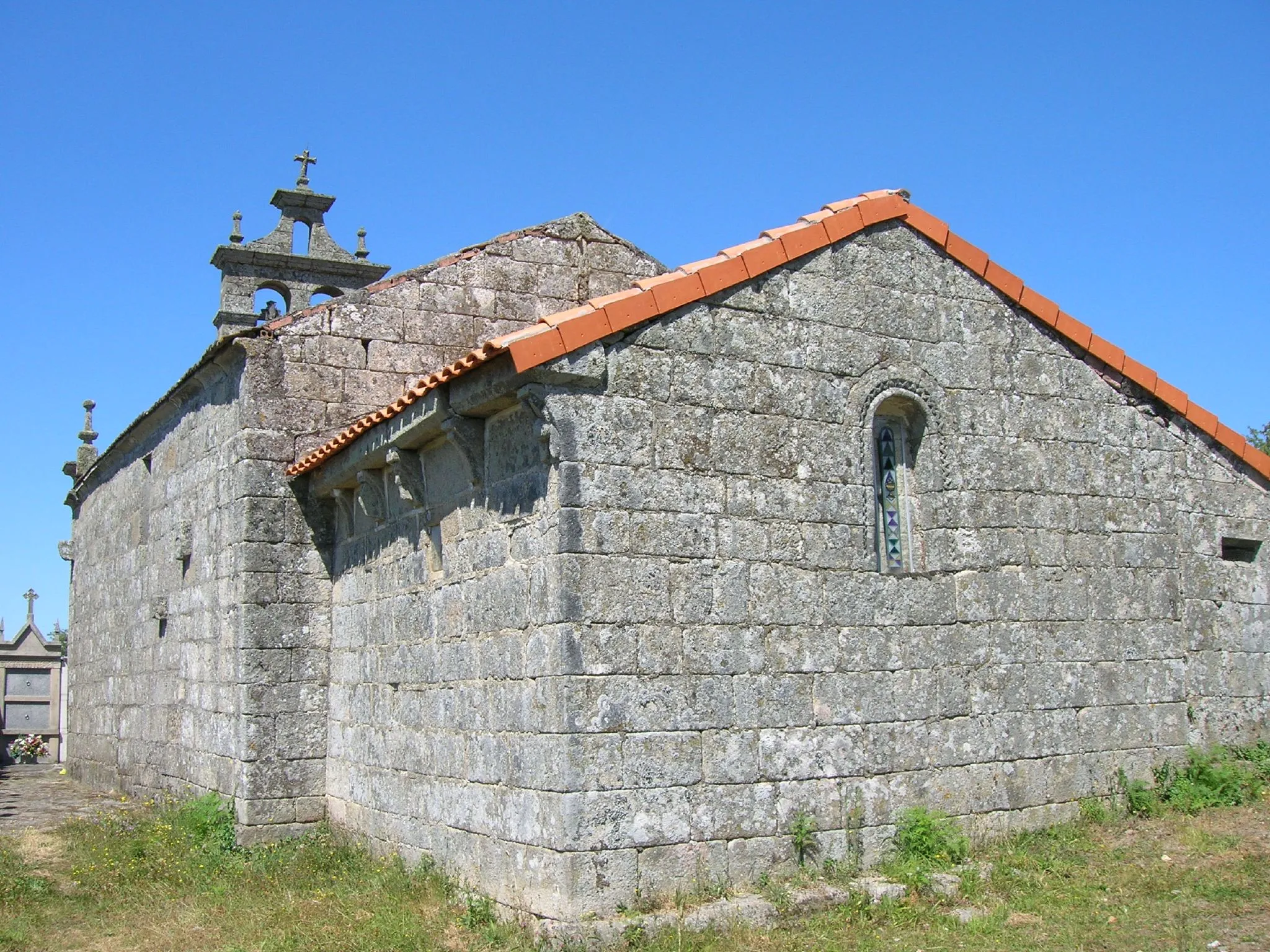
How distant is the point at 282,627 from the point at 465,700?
9.69ft

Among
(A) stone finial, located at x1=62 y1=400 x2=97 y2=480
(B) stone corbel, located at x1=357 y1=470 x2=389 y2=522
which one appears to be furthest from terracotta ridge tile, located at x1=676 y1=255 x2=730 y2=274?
(A) stone finial, located at x1=62 y1=400 x2=97 y2=480

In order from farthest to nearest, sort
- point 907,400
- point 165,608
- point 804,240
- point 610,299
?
point 165,608
point 907,400
point 804,240
point 610,299

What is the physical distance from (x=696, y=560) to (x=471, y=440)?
1575 millimetres

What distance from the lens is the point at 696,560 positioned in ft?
22.9

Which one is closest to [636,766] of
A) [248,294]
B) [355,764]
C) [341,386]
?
[355,764]

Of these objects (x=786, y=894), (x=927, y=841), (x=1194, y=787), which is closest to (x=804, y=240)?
(x=927, y=841)

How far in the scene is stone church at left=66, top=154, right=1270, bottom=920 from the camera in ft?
21.9

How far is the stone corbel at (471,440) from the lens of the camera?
730cm

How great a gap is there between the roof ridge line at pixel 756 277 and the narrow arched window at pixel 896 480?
3.99 ft

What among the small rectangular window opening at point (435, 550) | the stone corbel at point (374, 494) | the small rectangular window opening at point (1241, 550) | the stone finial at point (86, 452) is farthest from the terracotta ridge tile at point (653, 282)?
the stone finial at point (86, 452)

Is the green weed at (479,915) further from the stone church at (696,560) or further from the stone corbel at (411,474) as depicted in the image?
the stone corbel at (411,474)

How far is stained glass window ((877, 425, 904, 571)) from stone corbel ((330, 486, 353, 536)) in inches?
165

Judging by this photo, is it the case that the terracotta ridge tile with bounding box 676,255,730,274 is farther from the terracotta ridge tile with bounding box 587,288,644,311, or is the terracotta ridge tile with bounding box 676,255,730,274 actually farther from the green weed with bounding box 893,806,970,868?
the green weed with bounding box 893,806,970,868

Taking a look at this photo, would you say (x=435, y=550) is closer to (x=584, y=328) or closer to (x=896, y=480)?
(x=584, y=328)
